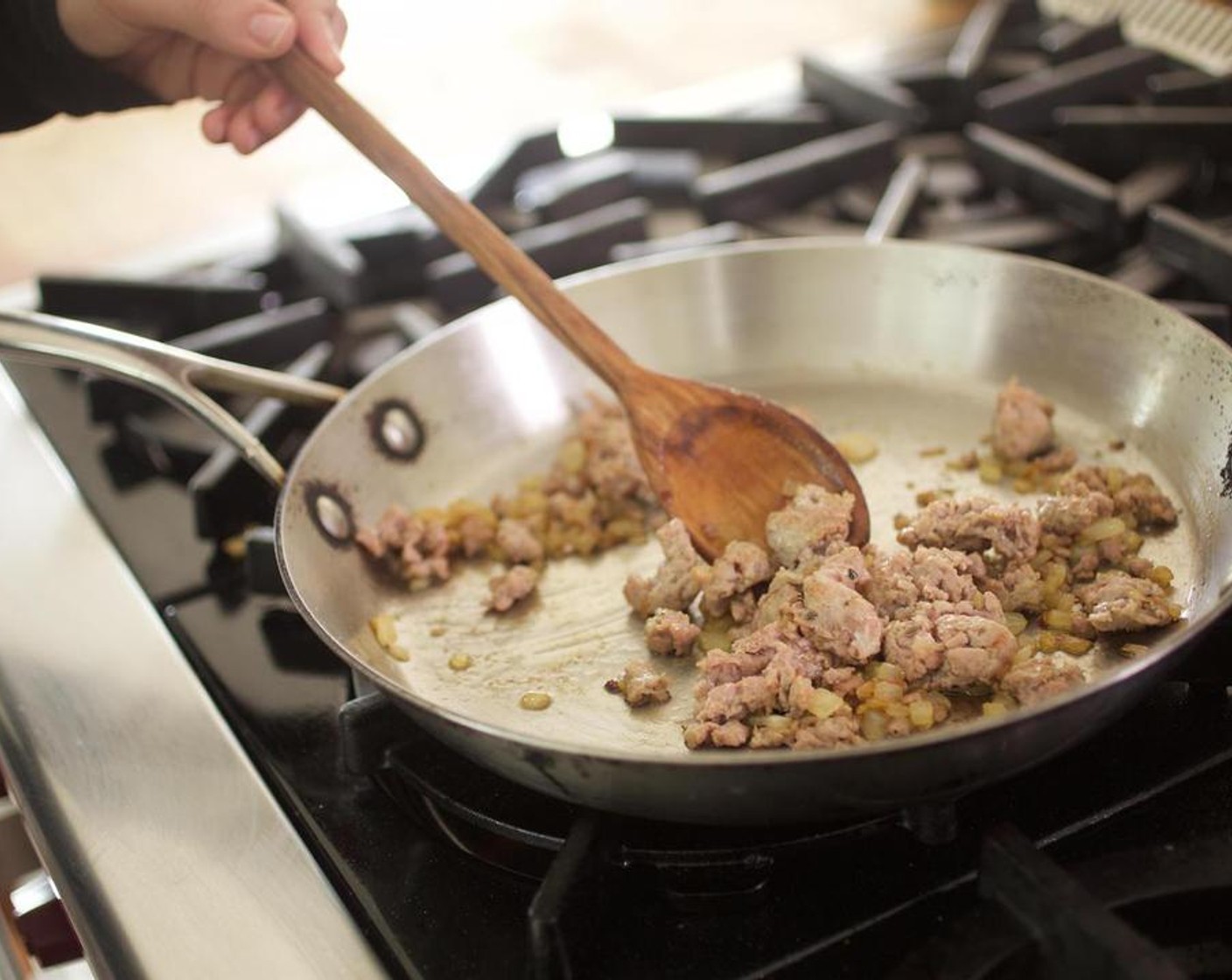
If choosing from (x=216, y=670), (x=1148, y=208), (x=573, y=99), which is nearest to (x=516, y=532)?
(x=216, y=670)

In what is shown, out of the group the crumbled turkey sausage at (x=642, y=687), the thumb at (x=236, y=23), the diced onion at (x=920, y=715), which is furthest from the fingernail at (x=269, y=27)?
the diced onion at (x=920, y=715)

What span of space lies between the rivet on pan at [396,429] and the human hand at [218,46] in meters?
0.30

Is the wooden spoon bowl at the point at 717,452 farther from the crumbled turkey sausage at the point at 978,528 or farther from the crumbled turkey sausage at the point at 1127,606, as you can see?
the crumbled turkey sausage at the point at 1127,606

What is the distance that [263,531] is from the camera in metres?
1.04

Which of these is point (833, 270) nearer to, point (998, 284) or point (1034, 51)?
point (998, 284)

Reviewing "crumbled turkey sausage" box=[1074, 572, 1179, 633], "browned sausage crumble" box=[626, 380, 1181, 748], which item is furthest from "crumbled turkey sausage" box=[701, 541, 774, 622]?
"crumbled turkey sausage" box=[1074, 572, 1179, 633]

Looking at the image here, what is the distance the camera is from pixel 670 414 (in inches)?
41.6

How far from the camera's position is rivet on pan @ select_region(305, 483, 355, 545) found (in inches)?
41.3

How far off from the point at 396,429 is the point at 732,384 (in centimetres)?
33

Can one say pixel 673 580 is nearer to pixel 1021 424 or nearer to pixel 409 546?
pixel 409 546

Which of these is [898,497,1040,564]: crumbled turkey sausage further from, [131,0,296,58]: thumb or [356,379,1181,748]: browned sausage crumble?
[131,0,296,58]: thumb

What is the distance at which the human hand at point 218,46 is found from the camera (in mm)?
1050

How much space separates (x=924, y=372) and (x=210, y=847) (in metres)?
0.77

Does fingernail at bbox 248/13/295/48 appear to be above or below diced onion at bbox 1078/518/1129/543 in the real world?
above
